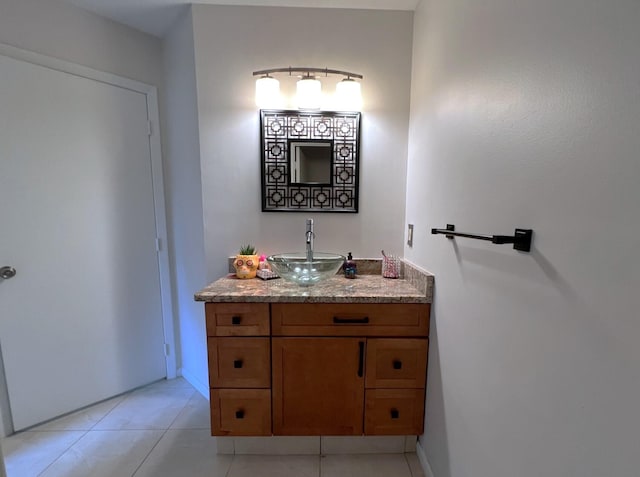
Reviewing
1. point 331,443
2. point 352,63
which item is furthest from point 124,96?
point 331,443

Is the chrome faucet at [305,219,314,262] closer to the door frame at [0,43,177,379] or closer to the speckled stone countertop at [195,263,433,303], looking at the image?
the speckled stone countertop at [195,263,433,303]

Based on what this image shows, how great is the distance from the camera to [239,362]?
1390mm

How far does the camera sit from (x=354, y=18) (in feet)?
5.39

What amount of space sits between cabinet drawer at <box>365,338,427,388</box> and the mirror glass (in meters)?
1.02

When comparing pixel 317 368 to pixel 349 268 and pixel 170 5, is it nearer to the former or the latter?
pixel 349 268

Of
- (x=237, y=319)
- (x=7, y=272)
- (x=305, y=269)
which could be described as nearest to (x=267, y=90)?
(x=305, y=269)

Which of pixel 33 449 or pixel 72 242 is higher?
pixel 72 242

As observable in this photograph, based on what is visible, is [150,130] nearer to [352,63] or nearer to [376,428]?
[352,63]

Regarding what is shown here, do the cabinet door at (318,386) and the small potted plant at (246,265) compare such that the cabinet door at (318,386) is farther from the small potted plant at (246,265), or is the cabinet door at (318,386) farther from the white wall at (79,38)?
the white wall at (79,38)

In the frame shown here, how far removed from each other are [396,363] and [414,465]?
573mm

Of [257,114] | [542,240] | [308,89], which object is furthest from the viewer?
[257,114]

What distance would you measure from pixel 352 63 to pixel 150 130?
1440 millimetres

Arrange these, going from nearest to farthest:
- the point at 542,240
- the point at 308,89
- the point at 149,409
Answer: the point at 542,240 < the point at 308,89 < the point at 149,409

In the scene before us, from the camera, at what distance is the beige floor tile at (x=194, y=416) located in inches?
67.1
